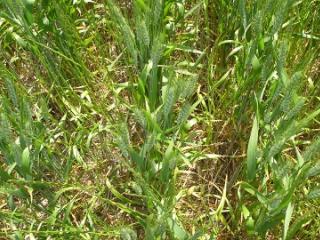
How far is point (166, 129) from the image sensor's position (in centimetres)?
101

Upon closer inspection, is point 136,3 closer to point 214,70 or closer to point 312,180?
point 214,70

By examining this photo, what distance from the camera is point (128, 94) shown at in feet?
4.21

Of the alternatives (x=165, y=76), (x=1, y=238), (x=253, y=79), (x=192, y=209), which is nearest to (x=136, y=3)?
(x=165, y=76)

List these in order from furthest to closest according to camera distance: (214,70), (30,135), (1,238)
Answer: (214,70)
(1,238)
(30,135)

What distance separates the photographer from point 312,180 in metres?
1.07

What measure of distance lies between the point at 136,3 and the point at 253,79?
0.97ft

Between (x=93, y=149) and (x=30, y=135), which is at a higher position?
(x=30, y=135)

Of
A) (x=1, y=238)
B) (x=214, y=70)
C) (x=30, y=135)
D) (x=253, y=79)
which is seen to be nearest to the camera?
(x=30, y=135)

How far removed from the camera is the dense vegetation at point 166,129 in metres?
0.90

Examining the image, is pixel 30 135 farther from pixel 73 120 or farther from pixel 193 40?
pixel 193 40

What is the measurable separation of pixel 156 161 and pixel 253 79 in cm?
27

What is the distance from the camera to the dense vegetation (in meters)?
0.90

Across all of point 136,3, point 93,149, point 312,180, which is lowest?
point 312,180

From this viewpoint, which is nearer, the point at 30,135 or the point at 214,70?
the point at 30,135
